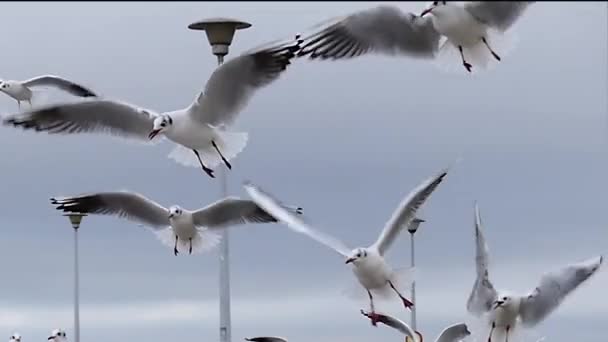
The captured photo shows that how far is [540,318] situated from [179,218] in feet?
9.23

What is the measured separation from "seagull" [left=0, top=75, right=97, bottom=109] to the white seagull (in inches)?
165

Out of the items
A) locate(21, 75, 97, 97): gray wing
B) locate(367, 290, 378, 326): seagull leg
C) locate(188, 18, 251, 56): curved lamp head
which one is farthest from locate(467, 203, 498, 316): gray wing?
locate(21, 75, 97, 97): gray wing

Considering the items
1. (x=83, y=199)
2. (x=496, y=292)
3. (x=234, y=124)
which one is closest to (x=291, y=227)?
(x=234, y=124)

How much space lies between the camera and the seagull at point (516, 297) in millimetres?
11492

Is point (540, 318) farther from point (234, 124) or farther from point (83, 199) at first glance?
point (83, 199)

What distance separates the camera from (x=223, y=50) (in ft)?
39.0

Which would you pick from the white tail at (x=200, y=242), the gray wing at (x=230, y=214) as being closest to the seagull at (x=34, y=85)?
the white tail at (x=200, y=242)

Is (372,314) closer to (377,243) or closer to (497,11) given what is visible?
(377,243)

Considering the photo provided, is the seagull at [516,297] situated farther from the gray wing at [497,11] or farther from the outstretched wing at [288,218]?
the gray wing at [497,11]

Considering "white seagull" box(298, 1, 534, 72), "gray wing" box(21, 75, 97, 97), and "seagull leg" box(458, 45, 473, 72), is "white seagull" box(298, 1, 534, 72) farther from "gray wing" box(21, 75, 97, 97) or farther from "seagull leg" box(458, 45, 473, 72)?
"gray wing" box(21, 75, 97, 97)

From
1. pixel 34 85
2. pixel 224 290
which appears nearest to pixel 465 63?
pixel 224 290

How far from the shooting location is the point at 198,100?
1148cm

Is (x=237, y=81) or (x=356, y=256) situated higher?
(x=237, y=81)

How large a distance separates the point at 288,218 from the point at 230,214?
0.98m
